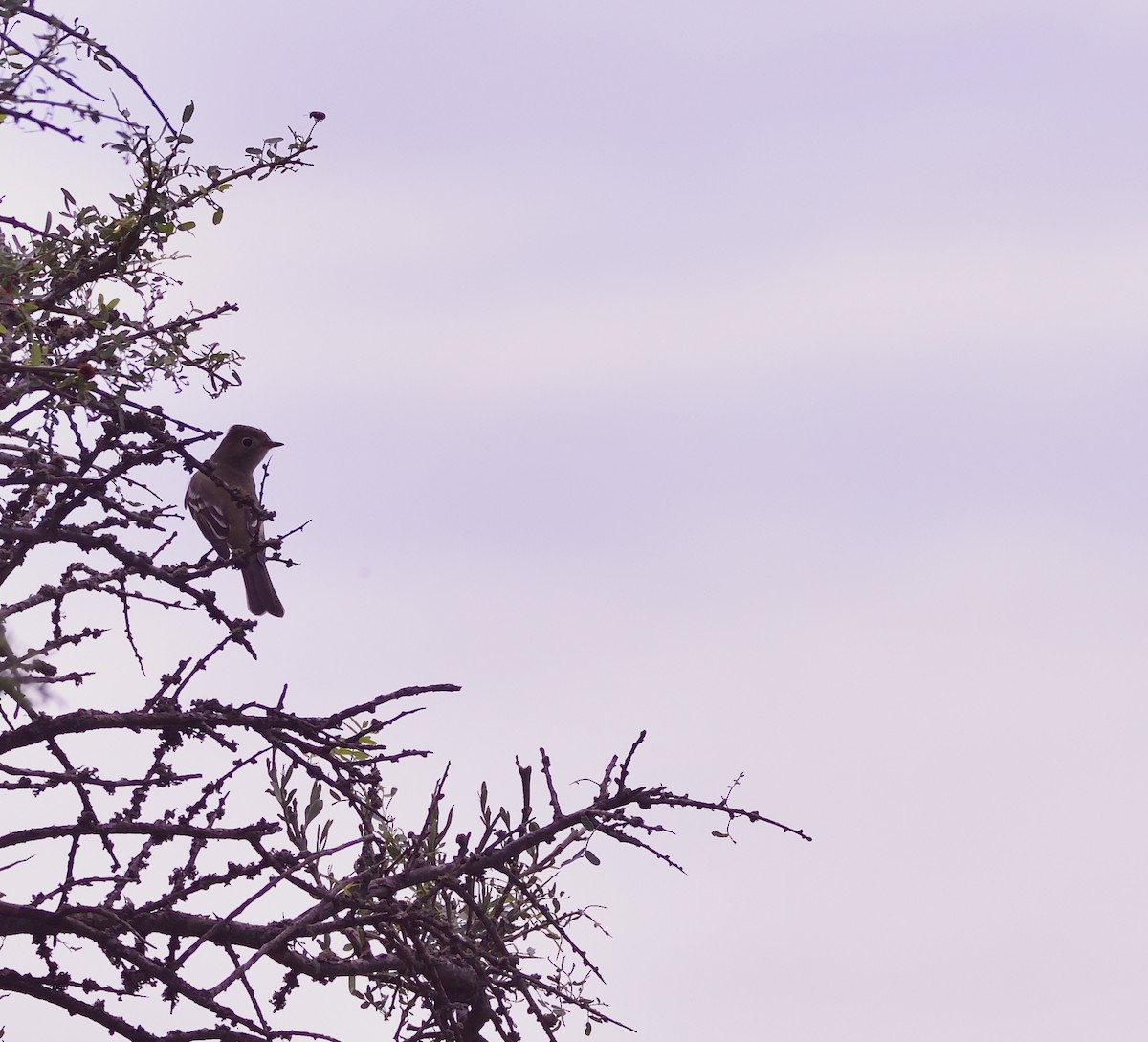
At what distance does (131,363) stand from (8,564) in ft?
2.76

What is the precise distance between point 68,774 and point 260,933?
116cm

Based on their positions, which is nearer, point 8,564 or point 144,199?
point 8,564

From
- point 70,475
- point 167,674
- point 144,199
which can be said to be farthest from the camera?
point 144,199

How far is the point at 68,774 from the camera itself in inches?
204

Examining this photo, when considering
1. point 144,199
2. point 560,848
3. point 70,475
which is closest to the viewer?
point 70,475

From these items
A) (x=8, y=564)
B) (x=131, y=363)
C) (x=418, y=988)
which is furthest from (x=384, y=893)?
(x=131, y=363)

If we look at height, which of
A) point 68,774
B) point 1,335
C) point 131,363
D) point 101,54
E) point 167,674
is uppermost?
point 101,54

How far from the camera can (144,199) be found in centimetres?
575

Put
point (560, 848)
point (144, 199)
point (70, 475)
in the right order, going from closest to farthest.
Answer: point (70, 475), point (144, 199), point (560, 848)

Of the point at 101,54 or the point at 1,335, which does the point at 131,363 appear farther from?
the point at 101,54

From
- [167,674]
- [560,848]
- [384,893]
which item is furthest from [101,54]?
[560,848]

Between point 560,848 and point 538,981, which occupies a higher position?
point 560,848

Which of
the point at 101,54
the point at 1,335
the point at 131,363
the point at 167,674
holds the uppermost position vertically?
the point at 101,54

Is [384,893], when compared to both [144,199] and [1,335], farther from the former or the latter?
[144,199]
